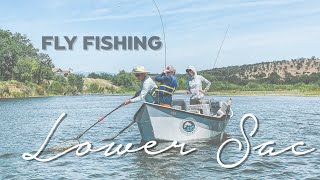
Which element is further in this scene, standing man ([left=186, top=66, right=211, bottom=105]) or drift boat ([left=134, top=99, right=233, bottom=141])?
standing man ([left=186, top=66, right=211, bottom=105])

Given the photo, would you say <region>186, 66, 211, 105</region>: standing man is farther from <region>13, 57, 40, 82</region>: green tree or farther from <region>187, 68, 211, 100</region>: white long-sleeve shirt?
<region>13, 57, 40, 82</region>: green tree

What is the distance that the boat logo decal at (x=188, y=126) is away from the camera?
818 inches

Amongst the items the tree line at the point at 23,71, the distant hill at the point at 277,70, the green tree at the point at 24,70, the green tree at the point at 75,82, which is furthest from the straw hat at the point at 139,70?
the distant hill at the point at 277,70

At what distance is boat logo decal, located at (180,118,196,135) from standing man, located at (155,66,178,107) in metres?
1.09

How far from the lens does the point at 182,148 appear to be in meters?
19.6

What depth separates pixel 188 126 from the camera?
68.8 ft

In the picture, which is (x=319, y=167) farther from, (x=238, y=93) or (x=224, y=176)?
(x=238, y=93)

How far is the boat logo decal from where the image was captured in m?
20.8

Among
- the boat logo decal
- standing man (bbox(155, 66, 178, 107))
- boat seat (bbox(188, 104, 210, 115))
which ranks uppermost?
standing man (bbox(155, 66, 178, 107))

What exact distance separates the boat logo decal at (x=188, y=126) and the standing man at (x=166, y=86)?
Answer: 1.09 meters

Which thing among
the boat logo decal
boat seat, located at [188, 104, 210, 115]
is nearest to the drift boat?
the boat logo decal

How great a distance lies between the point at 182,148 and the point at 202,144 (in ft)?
6.43

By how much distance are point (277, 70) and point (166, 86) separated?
6441 inches

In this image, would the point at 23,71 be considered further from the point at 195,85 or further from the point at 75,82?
the point at 195,85
